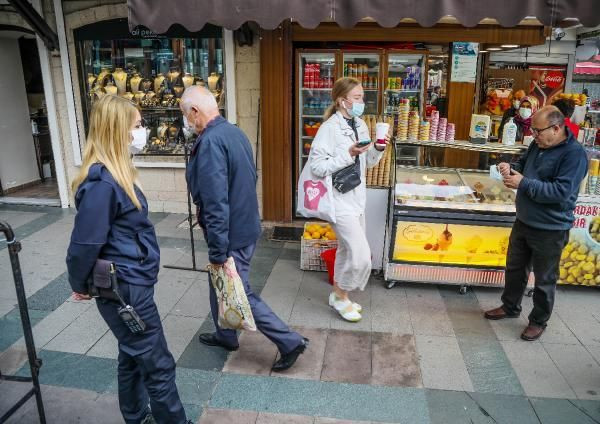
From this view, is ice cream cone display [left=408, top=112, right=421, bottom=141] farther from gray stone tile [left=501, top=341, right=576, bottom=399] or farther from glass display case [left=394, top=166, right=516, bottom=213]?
gray stone tile [left=501, top=341, right=576, bottom=399]

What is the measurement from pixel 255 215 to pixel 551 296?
243 cm

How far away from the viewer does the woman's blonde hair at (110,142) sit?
221 cm

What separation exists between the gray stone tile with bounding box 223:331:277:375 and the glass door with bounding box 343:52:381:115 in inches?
155

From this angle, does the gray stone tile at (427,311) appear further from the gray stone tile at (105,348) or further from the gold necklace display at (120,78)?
the gold necklace display at (120,78)

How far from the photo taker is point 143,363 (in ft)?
7.87

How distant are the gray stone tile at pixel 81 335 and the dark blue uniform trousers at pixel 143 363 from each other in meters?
1.17

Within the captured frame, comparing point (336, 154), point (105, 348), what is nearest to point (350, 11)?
point (336, 154)

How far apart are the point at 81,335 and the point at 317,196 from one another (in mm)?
2210

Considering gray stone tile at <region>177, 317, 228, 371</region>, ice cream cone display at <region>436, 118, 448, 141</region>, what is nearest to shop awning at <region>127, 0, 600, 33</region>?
ice cream cone display at <region>436, 118, 448, 141</region>

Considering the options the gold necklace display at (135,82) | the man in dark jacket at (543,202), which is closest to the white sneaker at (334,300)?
the man in dark jacket at (543,202)

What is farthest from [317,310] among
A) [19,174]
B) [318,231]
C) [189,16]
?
[19,174]

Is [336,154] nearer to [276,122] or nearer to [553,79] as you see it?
[276,122]

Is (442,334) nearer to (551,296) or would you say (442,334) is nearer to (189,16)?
(551,296)

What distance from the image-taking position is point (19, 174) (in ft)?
26.0
